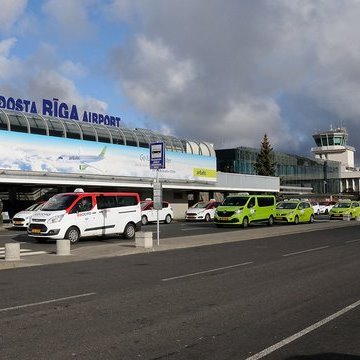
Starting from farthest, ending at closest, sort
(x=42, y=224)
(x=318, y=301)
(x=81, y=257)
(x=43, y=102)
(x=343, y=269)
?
(x=43, y=102) → (x=42, y=224) → (x=81, y=257) → (x=343, y=269) → (x=318, y=301)

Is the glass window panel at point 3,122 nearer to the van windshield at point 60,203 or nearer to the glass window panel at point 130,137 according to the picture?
the glass window panel at point 130,137

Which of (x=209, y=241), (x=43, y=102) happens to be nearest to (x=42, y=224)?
(x=209, y=241)

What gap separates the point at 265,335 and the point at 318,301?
263cm

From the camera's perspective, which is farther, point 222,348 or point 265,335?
point 265,335

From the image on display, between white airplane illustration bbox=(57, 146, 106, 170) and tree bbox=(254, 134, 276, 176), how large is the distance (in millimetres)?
50274

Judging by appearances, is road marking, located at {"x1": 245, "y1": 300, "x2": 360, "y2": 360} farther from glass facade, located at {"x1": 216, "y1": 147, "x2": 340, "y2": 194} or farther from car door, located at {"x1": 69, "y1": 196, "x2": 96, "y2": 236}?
glass facade, located at {"x1": 216, "y1": 147, "x2": 340, "y2": 194}

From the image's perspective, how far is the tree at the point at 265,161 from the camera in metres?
88.2

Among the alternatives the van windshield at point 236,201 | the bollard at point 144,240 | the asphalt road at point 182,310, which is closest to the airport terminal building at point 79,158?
the van windshield at point 236,201

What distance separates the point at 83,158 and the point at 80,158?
1.00 ft

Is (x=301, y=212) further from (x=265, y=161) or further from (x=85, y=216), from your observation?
(x=265, y=161)

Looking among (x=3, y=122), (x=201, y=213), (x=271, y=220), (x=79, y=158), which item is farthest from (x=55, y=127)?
(x=271, y=220)

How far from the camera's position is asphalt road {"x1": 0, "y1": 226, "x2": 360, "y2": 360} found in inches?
239

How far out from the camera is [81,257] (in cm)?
1611

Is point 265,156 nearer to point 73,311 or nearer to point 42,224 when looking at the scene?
point 42,224
